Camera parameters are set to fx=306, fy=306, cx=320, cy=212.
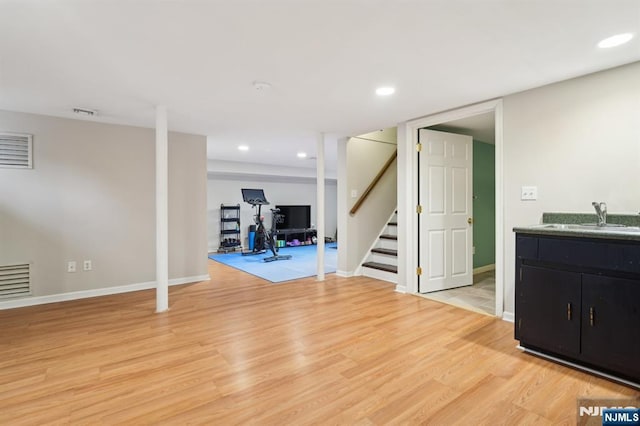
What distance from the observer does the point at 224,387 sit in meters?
1.82

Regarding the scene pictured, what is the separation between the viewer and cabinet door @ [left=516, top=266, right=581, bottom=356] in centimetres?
200

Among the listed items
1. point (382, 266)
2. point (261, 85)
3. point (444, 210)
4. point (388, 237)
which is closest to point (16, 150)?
point (261, 85)

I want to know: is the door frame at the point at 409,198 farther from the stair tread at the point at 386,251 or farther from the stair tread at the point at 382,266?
the stair tread at the point at 386,251

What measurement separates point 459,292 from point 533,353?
165 cm

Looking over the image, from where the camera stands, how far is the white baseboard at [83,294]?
3.39m

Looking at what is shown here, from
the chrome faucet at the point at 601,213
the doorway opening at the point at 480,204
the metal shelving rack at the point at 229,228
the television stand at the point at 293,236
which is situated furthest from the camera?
the television stand at the point at 293,236

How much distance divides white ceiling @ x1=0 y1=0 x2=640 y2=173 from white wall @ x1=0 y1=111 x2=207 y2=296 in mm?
559

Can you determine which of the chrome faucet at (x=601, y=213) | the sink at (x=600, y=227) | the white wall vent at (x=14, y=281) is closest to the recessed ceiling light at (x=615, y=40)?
the chrome faucet at (x=601, y=213)

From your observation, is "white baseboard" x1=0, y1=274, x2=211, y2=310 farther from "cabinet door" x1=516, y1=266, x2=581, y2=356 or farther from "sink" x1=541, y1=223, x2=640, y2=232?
"sink" x1=541, y1=223, x2=640, y2=232

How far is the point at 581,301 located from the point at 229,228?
7237 millimetres

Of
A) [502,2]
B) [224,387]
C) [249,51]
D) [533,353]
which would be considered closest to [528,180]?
[533,353]

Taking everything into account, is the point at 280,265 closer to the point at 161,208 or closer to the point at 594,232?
the point at 161,208

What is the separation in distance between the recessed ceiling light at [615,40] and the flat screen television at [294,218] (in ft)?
23.6

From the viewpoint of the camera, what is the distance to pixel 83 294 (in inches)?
147
